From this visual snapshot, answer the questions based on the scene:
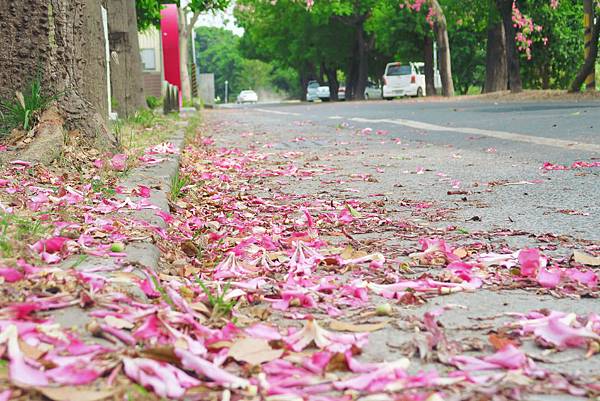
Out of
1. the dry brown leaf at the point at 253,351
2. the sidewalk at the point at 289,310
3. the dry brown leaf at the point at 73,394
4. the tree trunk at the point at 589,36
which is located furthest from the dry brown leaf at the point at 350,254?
the tree trunk at the point at 589,36

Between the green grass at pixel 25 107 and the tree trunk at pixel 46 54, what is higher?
the tree trunk at pixel 46 54

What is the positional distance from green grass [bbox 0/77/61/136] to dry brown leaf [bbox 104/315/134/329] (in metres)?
4.00

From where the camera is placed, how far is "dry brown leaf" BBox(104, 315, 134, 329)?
2.21 metres

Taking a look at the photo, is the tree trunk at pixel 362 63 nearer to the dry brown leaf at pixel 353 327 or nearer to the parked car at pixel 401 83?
the parked car at pixel 401 83

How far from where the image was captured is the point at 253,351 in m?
2.14

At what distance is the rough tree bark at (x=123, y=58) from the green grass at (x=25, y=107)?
6724 millimetres

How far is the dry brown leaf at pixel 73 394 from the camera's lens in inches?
69.0

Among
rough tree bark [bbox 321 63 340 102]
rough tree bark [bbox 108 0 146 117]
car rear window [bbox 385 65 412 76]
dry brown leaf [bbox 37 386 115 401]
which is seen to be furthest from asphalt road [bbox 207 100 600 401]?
rough tree bark [bbox 321 63 340 102]

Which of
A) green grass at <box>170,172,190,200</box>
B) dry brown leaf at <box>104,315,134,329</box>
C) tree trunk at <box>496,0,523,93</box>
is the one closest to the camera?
dry brown leaf at <box>104,315,134,329</box>

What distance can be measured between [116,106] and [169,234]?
9.31 metres

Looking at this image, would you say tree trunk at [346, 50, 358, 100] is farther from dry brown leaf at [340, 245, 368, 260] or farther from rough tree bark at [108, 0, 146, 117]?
dry brown leaf at [340, 245, 368, 260]

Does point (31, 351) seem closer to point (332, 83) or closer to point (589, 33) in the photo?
point (589, 33)

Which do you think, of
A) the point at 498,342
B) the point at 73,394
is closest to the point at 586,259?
the point at 498,342

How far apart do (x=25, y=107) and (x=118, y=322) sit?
4134 mm
